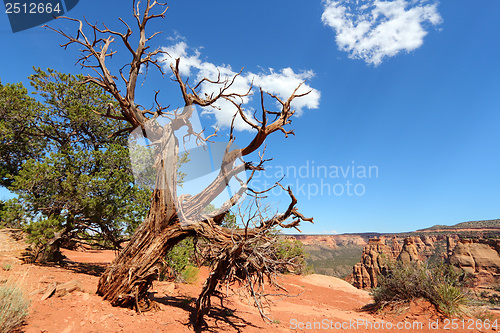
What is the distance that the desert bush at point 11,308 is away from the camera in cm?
329

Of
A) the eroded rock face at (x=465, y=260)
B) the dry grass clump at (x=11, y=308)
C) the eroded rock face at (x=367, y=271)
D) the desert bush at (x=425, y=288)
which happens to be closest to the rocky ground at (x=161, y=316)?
Result: the dry grass clump at (x=11, y=308)

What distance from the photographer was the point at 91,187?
324 inches

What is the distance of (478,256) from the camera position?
5347cm

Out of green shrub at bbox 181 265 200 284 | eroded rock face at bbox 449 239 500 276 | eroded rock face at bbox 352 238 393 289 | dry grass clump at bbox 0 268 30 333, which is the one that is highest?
eroded rock face at bbox 449 239 500 276

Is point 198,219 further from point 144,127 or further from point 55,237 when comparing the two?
point 55,237

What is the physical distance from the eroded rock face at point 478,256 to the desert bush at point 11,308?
6693 cm

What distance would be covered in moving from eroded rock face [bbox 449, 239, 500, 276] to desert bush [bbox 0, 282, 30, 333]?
6693 cm

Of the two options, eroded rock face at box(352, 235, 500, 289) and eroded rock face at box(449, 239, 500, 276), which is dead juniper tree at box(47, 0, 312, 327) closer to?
eroded rock face at box(352, 235, 500, 289)

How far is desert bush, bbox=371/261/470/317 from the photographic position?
807 cm

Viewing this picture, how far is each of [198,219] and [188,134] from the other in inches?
102

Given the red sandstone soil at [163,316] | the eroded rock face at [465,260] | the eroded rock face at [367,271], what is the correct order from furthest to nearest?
1. the eroded rock face at [367,271]
2. the eroded rock face at [465,260]
3. the red sandstone soil at [163,316]

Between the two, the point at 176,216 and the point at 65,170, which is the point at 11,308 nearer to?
the point at 176,216

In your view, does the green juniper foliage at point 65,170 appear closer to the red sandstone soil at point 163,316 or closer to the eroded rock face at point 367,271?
the red sandstone soil at point 163,316

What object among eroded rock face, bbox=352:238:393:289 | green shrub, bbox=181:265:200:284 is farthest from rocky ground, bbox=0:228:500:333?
eroded rock face, bbox=352:238:393:289
